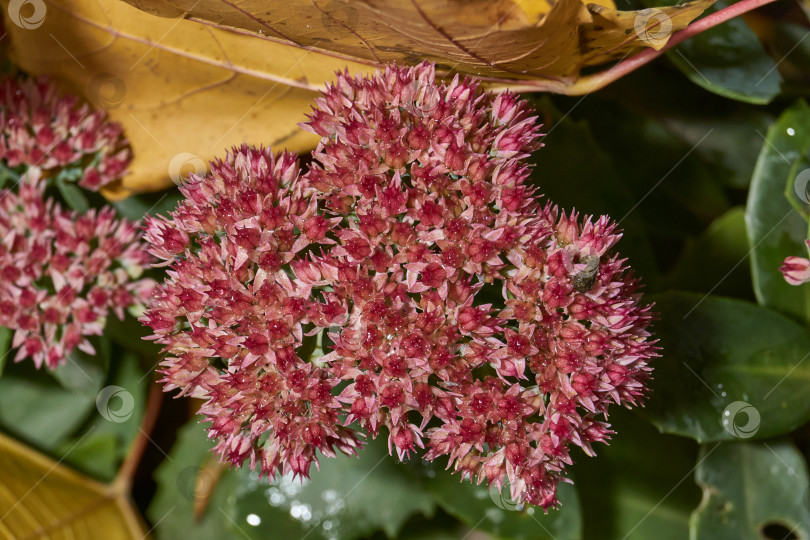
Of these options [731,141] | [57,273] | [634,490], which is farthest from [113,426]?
[731,141]

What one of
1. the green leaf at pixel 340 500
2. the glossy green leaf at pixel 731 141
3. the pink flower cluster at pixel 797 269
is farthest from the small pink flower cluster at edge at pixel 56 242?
the glossy green leaf at pixel 731 141

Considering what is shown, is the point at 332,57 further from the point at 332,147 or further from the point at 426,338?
the point at 426,338

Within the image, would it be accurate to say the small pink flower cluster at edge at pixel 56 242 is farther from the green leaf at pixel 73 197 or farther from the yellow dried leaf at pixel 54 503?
the yellow dried leaf at pixel 54 503

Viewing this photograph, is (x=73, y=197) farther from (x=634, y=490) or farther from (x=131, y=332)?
(x=634, y=490)

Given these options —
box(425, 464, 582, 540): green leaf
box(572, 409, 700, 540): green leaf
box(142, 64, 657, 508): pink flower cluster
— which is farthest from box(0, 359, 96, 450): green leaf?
box(572, 409, 700, 540): green leaf

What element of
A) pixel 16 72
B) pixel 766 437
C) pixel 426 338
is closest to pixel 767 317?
pixel 766 437

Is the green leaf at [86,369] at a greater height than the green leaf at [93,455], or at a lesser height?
greater
